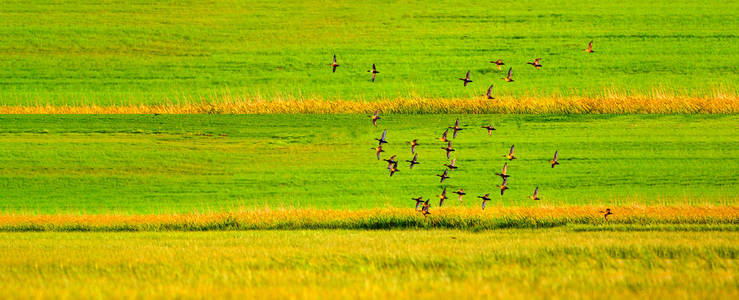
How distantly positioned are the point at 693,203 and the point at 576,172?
384cm

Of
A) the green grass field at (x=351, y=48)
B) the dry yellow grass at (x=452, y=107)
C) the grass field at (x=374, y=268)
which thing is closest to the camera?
the grass field at (x=374, y=268)

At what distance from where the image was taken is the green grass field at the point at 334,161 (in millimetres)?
24766

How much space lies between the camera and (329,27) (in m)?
41.6

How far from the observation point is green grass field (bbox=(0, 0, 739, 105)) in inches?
1378

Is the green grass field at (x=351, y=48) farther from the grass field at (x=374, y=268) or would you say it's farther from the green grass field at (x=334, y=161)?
the grass field at (x=374, y=268)

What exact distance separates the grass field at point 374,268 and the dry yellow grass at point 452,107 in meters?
12.7

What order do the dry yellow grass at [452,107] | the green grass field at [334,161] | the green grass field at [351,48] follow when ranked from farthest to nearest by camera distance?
1. the green grass field at [351,48]
2. the dry yellow grass at [452,107]
3. the green grass field at [334,161]

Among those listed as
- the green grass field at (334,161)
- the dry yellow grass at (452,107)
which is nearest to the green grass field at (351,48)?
the dry yellow grass at (452,107)

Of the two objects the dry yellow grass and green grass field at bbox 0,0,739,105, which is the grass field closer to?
the dry yellow grass

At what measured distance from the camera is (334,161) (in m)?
27.0

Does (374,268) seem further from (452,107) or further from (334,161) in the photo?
(452,107)

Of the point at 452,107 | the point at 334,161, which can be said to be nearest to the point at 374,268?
the point at 334,161

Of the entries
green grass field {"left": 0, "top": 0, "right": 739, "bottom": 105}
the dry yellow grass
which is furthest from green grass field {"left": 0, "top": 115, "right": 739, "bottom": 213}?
green grass field {"left": 0, "top": 0, "right": 739, "bottom": 105}

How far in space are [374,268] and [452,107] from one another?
1861cm
